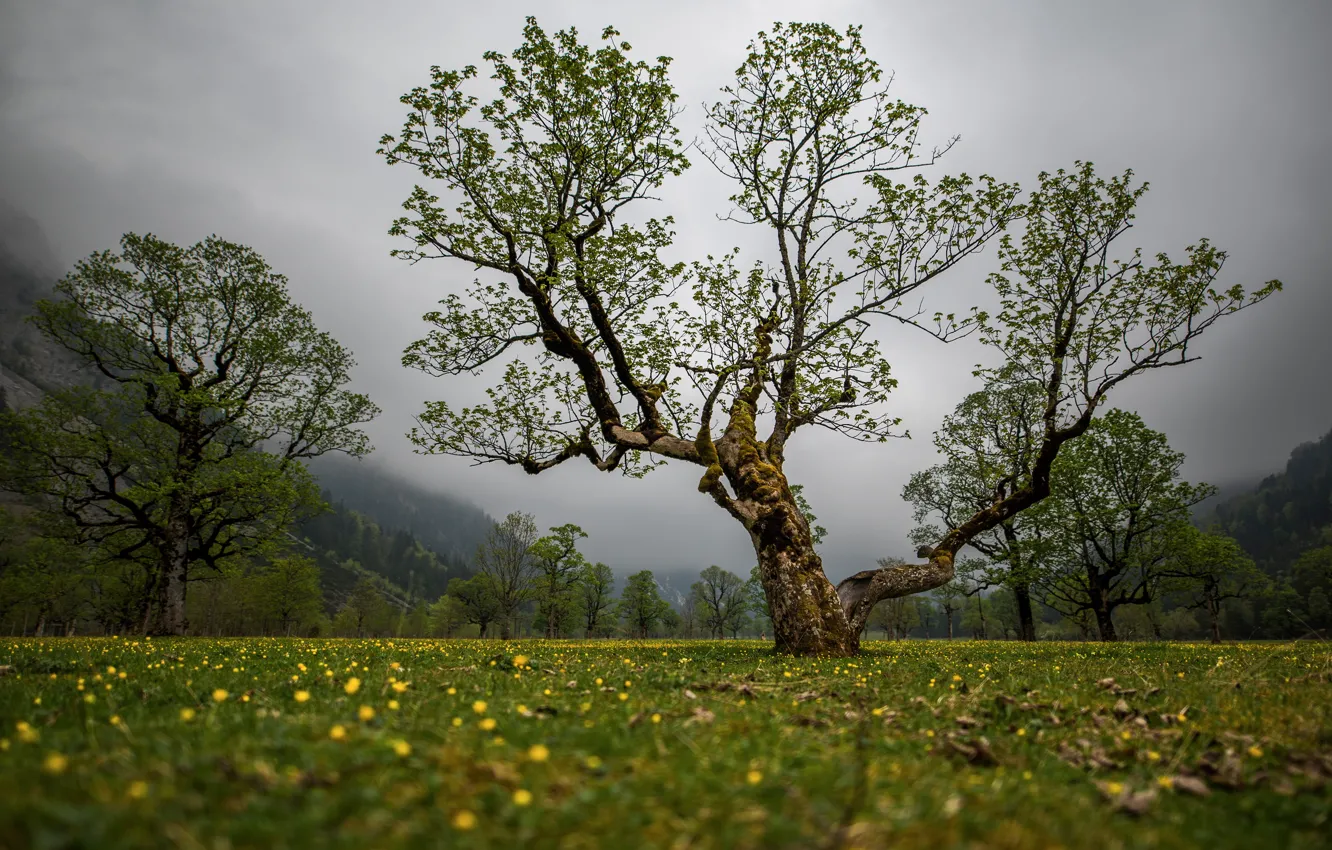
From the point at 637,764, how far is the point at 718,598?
10596 centimetres

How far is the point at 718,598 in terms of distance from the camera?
103812mm

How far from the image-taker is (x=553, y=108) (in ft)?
54.2

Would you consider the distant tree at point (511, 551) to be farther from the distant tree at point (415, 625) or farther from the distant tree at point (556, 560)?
the distant tree at point (415, 625)

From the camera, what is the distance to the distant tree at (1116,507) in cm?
3612

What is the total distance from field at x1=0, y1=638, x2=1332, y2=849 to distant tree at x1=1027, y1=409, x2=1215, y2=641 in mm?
35291

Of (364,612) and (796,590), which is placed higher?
(796,590)

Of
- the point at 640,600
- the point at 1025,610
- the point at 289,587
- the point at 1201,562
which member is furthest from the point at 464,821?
the point at 640,600

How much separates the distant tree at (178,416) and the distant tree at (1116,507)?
46.1 m

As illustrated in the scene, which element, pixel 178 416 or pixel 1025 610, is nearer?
pixel 178 416

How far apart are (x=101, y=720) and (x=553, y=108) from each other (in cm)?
1737

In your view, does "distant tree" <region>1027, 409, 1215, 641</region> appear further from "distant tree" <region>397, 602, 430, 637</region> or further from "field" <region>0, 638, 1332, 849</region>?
"distant tree" <region>397, 602, 430, 637</region>

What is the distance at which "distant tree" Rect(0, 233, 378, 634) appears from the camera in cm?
2497

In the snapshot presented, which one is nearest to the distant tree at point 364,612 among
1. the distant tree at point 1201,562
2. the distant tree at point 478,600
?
the distant tree at point 478,600

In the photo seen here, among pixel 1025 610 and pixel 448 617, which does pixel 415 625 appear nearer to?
pixel 448 617
